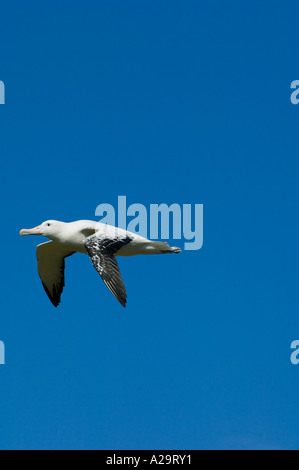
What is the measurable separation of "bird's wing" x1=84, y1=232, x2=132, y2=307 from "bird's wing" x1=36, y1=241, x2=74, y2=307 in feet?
10.2

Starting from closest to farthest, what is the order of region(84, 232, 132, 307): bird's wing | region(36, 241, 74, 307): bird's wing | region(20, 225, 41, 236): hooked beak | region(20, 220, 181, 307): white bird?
region(84, 232, 132, 307): bird's wing < region(20, 220, 181, 307): white bird < region(20, 225, 41, 236): hooked beak < region(36, 241, 74, 307): bird's wing

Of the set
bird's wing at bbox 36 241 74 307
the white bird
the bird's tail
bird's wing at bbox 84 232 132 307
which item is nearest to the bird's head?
the white bird

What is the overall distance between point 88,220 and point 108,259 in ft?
7.06

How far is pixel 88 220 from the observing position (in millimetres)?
21922

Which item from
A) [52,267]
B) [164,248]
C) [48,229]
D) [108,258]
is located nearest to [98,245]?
[108,258]

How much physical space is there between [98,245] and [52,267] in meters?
4.52

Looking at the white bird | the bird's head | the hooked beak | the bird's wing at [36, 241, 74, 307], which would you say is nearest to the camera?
the white bird

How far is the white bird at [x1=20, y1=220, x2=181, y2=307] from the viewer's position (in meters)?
19.7

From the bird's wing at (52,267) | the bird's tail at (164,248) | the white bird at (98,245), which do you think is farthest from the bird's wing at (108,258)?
the bird's wing at (52,267)

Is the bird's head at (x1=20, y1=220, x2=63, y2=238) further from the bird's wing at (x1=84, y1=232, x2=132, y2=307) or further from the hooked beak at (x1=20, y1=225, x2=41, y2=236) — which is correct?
the bird's wing at (x1=84, y1=232, x2=132, y2=307)

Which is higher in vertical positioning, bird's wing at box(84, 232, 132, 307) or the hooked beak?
the hooked beak

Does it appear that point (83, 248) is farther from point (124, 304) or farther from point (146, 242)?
point (124, 304)

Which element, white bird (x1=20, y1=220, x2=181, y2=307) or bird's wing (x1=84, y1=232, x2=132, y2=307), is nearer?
bird's wing (x1=84, y1=232, x2=132, y2=307)
